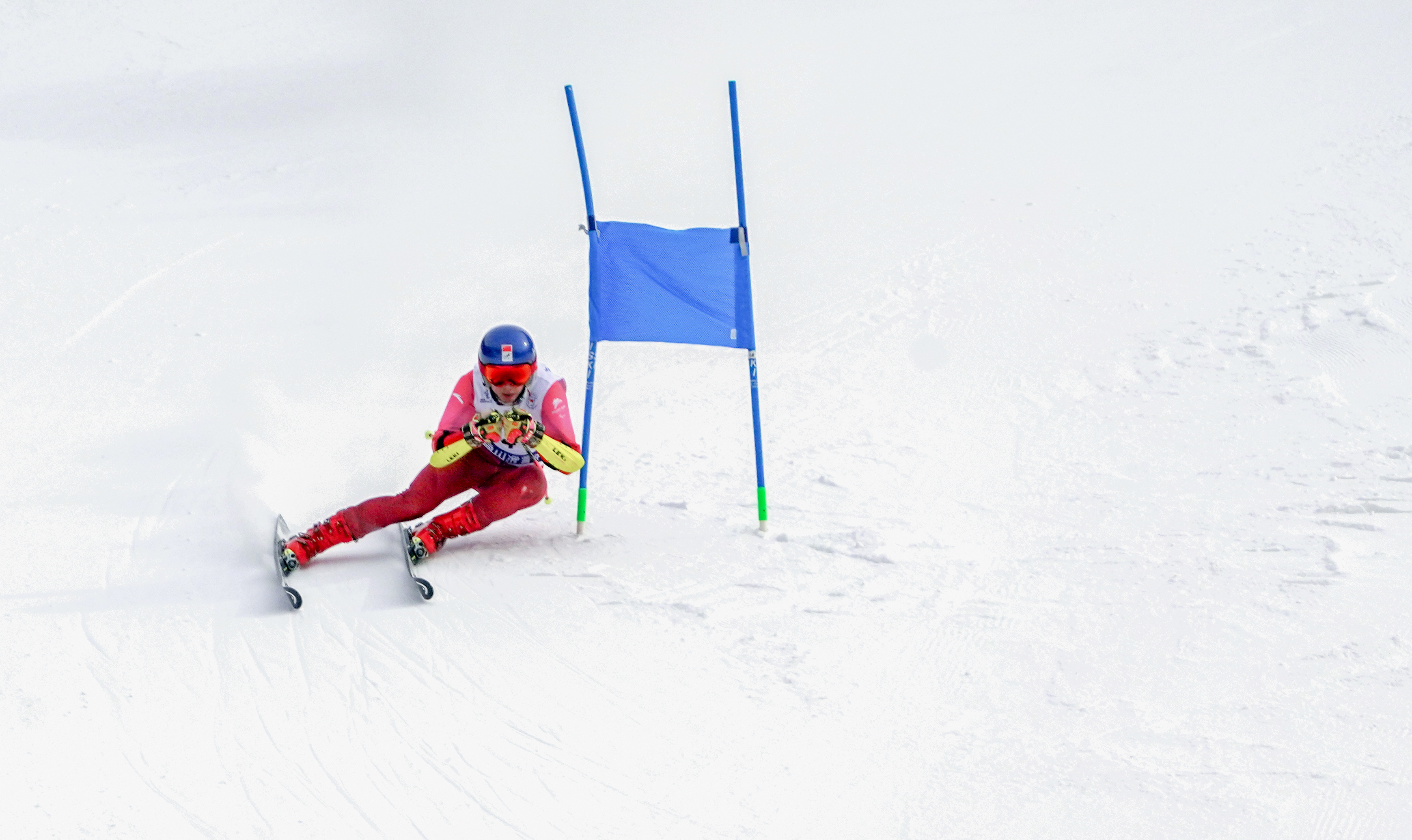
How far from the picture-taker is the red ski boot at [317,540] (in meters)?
5.16

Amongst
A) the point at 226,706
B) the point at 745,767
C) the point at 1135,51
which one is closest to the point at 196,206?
the point at 226,706

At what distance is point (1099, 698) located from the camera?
438cm

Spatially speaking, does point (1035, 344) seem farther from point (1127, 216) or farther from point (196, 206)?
point (196, 206)

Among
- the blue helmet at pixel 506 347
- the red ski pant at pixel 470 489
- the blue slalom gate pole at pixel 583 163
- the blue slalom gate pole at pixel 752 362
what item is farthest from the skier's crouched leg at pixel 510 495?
the blue slalom gate pole at pixel 583 163

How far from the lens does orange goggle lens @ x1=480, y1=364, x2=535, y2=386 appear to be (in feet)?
16.8

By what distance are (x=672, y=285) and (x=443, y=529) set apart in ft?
4.91

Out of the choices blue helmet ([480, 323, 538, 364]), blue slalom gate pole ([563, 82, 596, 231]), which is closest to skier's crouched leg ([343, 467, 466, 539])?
blue helmet ([480, 323, 538, 364])

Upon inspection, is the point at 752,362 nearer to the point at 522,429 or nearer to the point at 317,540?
the point at 522,429

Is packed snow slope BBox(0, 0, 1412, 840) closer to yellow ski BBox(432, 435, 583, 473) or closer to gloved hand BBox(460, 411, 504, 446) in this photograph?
yellow ski BBox(432, 435, 583, 473)

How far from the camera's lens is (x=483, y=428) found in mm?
5113

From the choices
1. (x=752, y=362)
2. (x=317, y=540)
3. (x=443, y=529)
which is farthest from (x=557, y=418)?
(x=317, y=540)

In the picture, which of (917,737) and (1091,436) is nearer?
(917,737)

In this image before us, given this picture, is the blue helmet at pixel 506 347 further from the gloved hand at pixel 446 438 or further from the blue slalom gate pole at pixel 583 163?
the blue slalom gate pole at pixel 583 163

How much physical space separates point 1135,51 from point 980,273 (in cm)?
679
